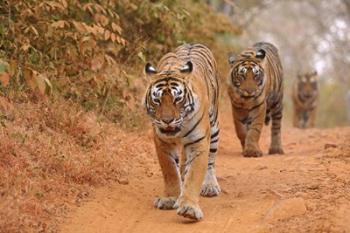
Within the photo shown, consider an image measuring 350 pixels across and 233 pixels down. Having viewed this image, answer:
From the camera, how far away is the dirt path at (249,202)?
5.96 metres

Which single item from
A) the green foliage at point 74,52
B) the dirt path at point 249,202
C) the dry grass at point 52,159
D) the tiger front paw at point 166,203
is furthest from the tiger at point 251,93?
the tiger front paw at point 166,203

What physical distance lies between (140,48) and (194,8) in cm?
319

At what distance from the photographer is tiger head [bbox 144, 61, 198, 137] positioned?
601 centimetres

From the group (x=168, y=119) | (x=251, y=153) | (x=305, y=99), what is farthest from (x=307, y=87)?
(x=168, y=119)

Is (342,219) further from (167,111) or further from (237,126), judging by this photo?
(237,126)

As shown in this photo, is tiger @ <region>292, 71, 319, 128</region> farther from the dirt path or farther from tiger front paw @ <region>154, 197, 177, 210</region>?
tiger front paw @ <region>154, 197, 177, 210</region>

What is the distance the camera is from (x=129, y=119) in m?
9.36

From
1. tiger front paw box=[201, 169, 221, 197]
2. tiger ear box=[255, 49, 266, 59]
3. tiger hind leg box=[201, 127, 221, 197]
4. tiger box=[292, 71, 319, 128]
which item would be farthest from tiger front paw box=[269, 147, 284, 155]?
tiger box=[292, 71, 319, 128]

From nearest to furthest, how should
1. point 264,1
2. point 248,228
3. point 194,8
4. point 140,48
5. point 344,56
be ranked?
point 248,228 → point 140,48 → point 194,8 → point 264,1 → point 344,56

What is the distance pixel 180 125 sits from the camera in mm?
6102

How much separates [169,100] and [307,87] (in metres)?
10.2

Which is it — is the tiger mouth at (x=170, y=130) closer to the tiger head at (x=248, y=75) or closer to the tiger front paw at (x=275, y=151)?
the tiger head at (x=248, y=75)

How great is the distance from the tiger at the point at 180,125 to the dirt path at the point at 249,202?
215 millimetres

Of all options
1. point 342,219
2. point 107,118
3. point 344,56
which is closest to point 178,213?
point 342,219
